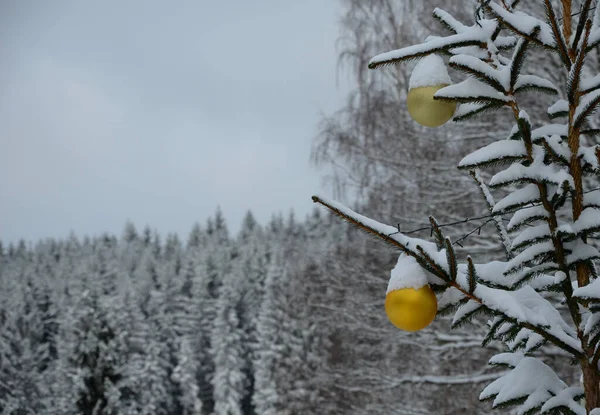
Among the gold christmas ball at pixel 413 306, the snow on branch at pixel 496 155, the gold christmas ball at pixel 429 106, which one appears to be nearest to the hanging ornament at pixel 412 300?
the gold christmas ball at pixel 413 306

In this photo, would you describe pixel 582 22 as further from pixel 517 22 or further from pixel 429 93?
pixel 429 93

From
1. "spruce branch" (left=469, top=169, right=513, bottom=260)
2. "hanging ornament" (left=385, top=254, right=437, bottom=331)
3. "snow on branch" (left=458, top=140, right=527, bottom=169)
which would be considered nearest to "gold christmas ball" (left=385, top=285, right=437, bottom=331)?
"hanging ornament" (left=385, top=254, right=437, bottom=331)

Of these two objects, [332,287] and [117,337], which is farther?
[117,337]

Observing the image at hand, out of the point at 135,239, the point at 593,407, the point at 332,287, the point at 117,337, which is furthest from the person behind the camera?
the point at 135,239

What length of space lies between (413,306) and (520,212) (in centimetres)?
33

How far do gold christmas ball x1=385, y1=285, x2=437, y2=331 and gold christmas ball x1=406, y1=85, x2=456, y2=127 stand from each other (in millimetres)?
365

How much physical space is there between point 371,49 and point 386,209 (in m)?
2.96

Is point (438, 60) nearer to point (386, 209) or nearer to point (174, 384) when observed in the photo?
point (386, 209)

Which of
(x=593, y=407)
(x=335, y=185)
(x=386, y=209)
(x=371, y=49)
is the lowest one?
(x=593, y=407)

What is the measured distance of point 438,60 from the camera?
125 cm

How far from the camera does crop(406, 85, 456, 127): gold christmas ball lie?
1.21 m

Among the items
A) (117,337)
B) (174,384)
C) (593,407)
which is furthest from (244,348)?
(593,407)

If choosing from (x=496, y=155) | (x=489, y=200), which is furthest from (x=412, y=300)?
(x=489, y=200)

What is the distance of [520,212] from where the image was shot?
1.20 metres
